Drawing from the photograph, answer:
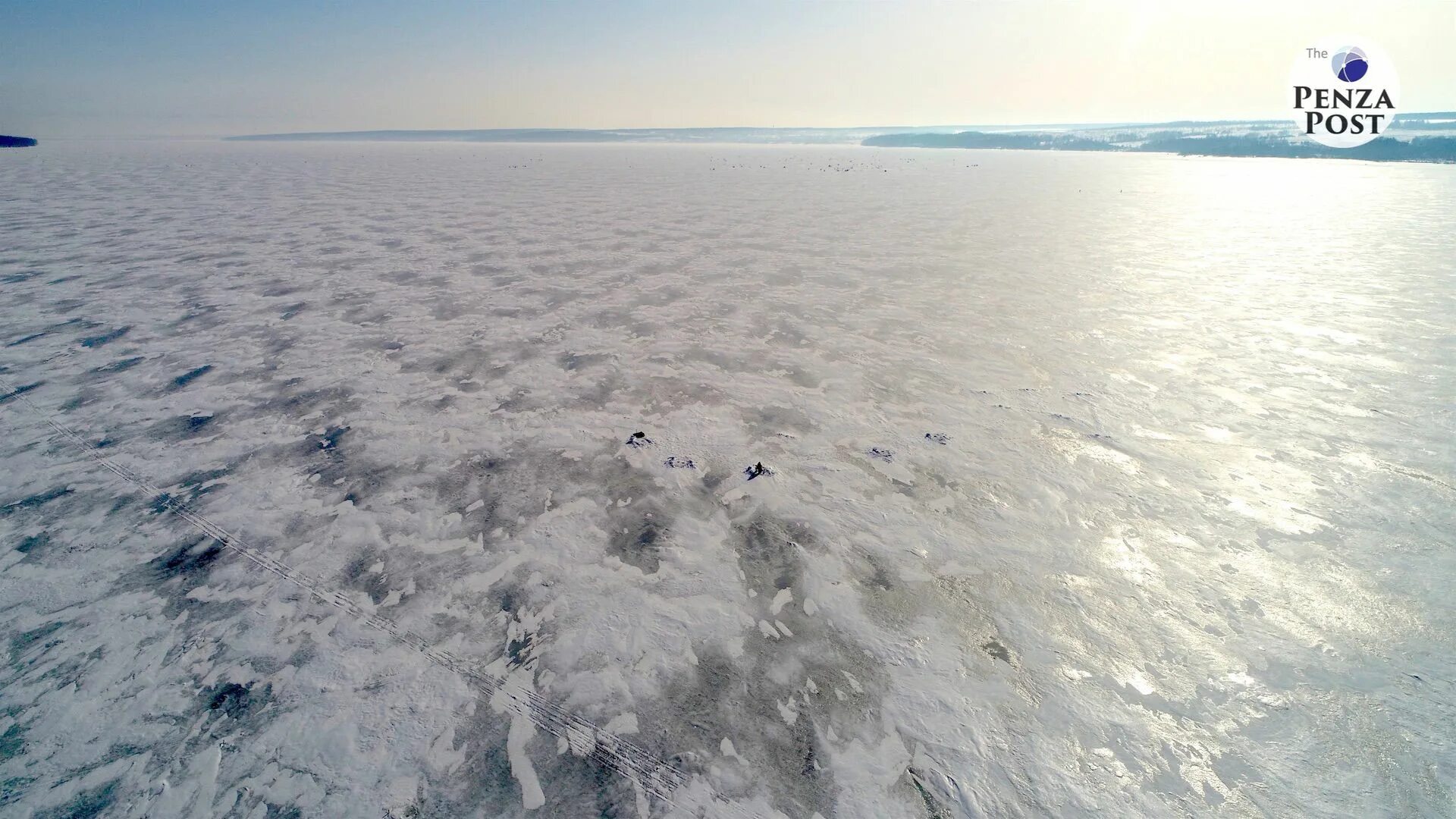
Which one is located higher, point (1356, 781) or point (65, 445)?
point (65, 445)

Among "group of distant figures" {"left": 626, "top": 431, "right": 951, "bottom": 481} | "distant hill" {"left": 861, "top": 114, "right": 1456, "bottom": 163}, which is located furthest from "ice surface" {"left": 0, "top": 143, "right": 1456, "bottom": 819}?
"distant hill" {"left": 861, "top": 114, "right": 1456, "bottom": 163}

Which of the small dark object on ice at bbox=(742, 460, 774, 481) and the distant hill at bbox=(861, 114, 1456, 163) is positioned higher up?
the distant hill at bbox=(861, 114, 1456, 163)

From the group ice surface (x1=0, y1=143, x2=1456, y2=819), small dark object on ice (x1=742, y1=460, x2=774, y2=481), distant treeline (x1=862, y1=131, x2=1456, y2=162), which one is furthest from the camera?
distant treeline (x1=862, y1=131, x2=1456, y2=162)

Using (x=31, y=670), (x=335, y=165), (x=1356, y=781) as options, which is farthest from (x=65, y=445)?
(x=335, y=165)

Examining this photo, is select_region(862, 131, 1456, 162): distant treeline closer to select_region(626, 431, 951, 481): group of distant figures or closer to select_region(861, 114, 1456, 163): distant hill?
select_region(861, 114, 1456, 163): distant hill

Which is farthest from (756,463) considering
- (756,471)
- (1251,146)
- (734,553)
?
(1251,146)

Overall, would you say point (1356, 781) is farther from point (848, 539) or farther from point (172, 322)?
point (172, 322)

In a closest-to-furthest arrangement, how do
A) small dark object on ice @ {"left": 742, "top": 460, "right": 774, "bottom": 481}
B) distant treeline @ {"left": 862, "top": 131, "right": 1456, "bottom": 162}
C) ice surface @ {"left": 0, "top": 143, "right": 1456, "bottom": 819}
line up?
1. ice surface @ {"left": 0, "top": 143, "right": 1456, "bottom": 819}
2. small dark object on ice @ {"left": 742, "top": 460, "right": 774, "bottom": 481}
3. distant treeline @ {"left": 862, "top": 131, "right": 1456, "bottom": 162}
